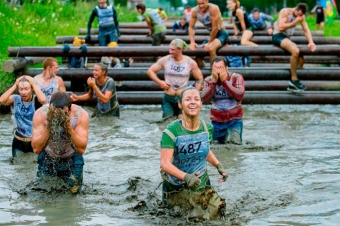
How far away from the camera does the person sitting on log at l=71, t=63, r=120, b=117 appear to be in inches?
524

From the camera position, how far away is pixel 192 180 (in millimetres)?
6773

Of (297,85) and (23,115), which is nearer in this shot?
(23,115)

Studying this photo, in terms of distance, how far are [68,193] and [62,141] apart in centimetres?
61

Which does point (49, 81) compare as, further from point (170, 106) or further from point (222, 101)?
point (222, 101)

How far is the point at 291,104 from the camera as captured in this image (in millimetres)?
15898

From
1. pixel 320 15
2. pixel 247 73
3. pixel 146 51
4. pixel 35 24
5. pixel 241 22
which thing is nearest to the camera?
pixel 146 51

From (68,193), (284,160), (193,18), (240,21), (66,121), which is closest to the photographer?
(66,121)

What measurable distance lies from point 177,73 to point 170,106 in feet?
2.13

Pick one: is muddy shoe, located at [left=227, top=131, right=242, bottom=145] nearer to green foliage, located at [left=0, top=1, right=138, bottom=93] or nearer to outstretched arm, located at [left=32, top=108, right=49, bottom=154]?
outstretched arm, located at [left=32, top=108, right=49, bottom=154]

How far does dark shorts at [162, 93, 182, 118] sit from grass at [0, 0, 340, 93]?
3.58m

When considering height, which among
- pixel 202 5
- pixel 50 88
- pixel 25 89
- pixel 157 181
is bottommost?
pixel 157 181

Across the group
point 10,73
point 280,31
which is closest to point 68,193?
point 10,73

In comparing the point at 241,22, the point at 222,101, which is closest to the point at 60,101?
the point at 222,101

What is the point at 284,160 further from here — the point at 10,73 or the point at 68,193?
the point at 10,73
